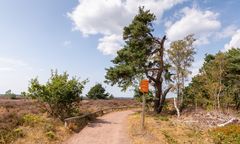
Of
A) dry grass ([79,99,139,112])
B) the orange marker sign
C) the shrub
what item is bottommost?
the shrub

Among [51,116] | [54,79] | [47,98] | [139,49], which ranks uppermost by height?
[139,49]

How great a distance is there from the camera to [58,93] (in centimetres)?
2220

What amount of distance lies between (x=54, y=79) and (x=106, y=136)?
7.16 m

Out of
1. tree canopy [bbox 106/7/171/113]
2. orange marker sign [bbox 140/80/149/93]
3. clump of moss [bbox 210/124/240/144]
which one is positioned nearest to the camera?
orange marker sign [bbox 140/80/149/93]

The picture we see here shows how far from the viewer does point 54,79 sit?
22.8 m

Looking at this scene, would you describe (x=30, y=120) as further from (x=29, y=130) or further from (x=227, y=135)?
(x=227, y=135)

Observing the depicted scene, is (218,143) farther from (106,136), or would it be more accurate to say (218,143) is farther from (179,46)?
(179,46)

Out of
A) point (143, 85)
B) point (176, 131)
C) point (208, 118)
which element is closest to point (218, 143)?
point (176, 131)

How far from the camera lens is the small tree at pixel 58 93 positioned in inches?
870

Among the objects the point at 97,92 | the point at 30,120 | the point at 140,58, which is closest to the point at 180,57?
the point at 140,58

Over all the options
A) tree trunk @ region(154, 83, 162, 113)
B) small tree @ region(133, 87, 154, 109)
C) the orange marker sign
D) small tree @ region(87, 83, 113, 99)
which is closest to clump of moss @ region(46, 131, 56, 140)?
the orange marker sign

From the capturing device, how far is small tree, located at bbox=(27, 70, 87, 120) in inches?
870

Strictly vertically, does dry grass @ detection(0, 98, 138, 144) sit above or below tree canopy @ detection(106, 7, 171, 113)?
below

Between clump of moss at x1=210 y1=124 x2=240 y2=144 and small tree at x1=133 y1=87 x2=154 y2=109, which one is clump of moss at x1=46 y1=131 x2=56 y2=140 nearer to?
clump of moss at x1=210 y1=124 x2=240 y2=144
